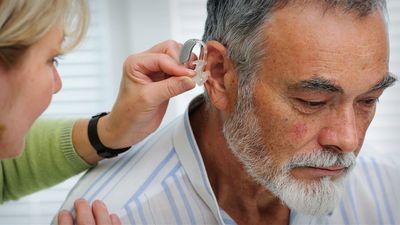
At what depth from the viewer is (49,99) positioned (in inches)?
41.1

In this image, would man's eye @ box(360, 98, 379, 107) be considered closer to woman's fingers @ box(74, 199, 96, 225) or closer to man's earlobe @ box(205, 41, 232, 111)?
man's earlobe @ box(205, 41, 232, 111)

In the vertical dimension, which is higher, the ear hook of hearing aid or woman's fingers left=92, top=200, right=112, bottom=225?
the ear hook of hearing aid

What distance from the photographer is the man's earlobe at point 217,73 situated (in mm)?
1271

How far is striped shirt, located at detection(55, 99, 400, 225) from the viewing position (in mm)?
1262

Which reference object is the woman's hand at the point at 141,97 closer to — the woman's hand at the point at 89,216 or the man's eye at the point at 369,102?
the woman's hand at the point at 89,216

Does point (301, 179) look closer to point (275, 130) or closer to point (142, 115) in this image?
point (275, 130)

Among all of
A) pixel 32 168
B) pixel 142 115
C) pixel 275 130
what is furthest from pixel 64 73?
pixel 275 130

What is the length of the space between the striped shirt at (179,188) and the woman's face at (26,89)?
0.92ft

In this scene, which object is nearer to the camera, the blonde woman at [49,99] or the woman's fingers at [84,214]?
the blonde woman at [49,99]

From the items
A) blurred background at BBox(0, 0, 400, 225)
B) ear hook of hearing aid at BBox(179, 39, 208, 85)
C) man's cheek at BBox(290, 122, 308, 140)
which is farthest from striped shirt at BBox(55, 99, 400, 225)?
blurred background at BBox(0, 0, 400, 225)

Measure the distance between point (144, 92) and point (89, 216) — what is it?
26 centimetres

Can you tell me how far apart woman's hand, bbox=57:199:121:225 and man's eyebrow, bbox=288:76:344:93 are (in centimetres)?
43

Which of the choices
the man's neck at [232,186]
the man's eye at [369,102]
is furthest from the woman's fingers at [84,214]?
the man's eye at [369,102]

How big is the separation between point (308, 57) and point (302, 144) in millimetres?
163
